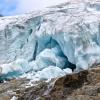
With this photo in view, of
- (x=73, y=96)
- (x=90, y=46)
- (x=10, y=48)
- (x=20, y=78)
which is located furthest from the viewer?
(x=10, y=48)

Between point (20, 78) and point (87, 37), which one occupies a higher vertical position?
point (87, 37)

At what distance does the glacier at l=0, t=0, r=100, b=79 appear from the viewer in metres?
37.3

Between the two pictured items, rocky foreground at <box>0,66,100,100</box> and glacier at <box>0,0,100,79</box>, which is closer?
rocky foreground at <box>0,66,100,100</box>

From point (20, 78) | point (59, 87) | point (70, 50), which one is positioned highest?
point (59, 87)

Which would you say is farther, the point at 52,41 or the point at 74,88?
the point at 52,41

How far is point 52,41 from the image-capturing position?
41469 millimetres

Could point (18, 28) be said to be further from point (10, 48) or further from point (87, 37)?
point (87, 37)

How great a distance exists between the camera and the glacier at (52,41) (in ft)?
123

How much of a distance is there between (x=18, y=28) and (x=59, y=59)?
7.00m

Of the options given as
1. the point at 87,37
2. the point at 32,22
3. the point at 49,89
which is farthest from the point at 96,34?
the point at 49,89

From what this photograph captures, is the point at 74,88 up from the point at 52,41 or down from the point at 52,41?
up

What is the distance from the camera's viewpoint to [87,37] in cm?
3794

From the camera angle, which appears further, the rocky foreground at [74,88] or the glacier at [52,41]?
the glacier at [52,41]

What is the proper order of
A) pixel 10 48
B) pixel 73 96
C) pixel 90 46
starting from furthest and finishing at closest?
1. pixel 10 48
2. pixel 90 46
3. pixel 73 96
